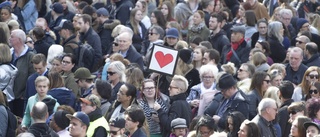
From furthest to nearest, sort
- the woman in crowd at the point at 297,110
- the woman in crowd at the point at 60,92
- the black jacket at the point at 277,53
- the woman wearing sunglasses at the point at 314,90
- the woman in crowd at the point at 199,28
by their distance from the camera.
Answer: the woman in crowd at the point at 199,28
the black jacket at the point at 277,53
the woman wearing sunglasses at the point at 314,90
the woman in crowd at the point at 60,92
the woman in crowd at the point at 297,110

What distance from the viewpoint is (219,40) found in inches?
824

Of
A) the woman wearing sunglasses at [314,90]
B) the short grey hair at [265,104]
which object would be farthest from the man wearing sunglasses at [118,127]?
the woman wearing sunglasses at [314,90]

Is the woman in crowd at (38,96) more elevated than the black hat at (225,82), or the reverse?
the black hat at (225,82)

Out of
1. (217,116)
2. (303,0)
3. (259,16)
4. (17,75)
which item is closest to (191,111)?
(217,116)

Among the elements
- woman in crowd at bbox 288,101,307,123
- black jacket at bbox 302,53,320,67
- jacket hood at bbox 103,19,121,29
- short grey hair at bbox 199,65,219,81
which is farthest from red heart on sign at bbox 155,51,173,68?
jacket hood at bbox 103,19,121,29

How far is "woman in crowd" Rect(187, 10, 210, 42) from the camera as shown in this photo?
2150cm

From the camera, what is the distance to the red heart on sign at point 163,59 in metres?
16.7

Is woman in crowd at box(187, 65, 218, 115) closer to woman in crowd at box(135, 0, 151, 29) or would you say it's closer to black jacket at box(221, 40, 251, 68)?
black jacket at box(221, 40, 251, 68)

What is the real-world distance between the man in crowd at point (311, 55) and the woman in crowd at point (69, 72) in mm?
3965

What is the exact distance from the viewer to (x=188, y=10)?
2373cm

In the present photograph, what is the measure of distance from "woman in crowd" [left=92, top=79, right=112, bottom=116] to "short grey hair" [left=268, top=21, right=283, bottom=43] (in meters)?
5.22

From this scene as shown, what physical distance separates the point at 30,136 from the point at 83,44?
655cm

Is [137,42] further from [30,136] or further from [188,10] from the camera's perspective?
[30,136]

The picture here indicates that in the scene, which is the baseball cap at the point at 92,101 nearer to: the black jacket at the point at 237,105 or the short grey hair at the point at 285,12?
the black jacket at the point at 237,105
